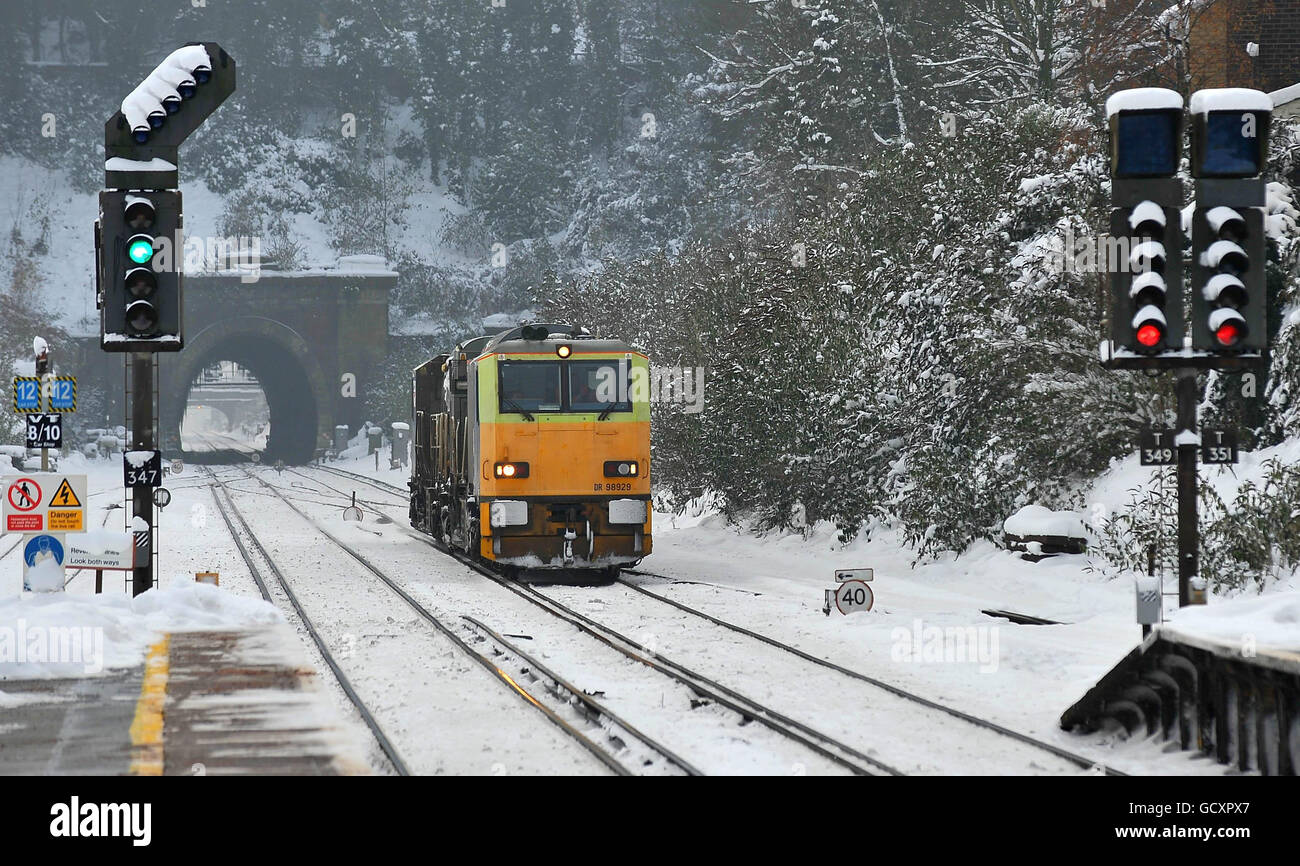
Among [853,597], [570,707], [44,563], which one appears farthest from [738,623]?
[44,563]

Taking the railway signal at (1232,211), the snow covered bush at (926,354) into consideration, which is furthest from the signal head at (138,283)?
the snow covered bush at (926,354)

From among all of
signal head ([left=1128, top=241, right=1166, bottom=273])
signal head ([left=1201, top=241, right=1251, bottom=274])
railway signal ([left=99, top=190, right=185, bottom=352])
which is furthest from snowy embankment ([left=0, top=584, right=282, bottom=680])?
signal head ([left=1201, top=241, right=1251, bottom=274])

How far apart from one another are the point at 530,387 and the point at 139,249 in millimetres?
7068

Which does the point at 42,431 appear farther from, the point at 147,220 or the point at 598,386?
the point at 598,386

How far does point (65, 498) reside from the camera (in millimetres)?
14508

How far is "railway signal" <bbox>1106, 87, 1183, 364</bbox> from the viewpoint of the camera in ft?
33.3

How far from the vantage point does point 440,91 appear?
93.5m

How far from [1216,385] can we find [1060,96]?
59.6 feet

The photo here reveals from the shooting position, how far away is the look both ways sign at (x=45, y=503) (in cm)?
1430

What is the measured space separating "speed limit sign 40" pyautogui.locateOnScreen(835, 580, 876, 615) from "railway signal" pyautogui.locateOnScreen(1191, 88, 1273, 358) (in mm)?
6064

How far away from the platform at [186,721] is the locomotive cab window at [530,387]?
7100mm

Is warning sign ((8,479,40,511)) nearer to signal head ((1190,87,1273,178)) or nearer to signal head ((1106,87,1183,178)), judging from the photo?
signal head ((1106,87,1183,178))

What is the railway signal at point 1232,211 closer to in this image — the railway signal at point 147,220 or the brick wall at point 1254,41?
the railway signal at point 147,220
